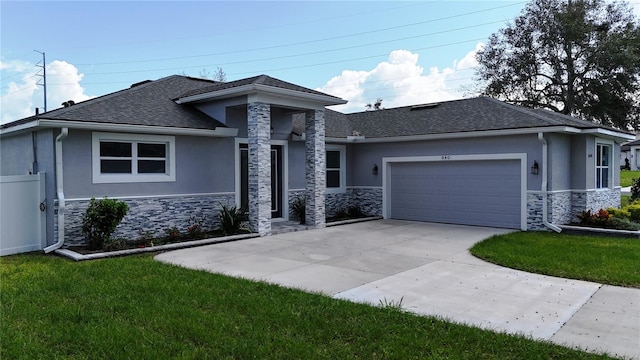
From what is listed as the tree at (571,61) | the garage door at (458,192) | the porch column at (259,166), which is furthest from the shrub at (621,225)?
the tree at (571,61)

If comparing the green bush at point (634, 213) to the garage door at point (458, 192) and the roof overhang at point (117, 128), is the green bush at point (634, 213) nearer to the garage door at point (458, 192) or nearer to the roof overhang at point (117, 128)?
the garage door at point (458, 192)

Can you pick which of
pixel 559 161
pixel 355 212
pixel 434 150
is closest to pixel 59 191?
pixel 355 212

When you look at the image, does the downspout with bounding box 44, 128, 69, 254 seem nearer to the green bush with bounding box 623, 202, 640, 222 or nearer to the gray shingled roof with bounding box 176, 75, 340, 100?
the gray shingled roof with bounding box 176, 75, 340, 100

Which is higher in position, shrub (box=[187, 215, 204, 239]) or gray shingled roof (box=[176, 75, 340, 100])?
gray shingled roof (box=[176, 75, 340, 100])

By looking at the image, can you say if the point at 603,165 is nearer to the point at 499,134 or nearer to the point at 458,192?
the point at 499,134

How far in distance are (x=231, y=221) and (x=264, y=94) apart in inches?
133

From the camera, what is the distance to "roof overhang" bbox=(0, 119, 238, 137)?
30.6ft

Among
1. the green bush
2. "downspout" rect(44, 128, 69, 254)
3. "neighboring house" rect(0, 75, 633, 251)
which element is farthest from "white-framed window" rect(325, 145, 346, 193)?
the green bush

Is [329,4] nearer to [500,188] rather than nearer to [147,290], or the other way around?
[500,188]

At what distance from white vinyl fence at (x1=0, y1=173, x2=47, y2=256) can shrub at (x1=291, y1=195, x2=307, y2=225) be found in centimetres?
674

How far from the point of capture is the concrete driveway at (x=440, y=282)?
4.99 metres

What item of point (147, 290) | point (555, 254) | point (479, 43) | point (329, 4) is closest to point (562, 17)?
point (479, 43)

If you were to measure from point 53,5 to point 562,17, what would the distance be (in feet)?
85.5

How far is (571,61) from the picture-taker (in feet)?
90.2
